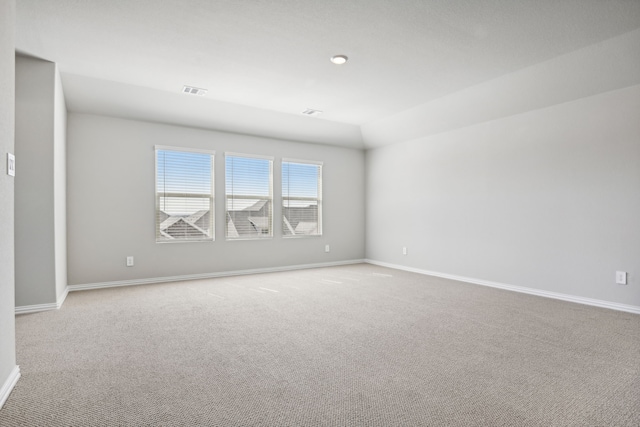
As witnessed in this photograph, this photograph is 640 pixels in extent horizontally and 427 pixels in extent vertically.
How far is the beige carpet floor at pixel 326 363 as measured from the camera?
1.71 m

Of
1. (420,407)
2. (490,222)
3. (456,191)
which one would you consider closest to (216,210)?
(456,191)

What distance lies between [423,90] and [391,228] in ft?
8.85

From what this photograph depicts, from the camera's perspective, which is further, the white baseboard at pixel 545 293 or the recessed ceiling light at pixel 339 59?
the white baseboard at pixel 545 293

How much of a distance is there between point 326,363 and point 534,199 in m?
3.51

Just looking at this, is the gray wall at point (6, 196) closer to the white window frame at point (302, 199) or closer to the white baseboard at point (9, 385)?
the white baseboard at point (9, 385)

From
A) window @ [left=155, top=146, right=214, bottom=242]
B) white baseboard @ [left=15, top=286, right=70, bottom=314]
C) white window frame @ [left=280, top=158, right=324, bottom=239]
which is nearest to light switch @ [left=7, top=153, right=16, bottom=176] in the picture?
white baseboard @ [left=15, top=286, right=70, bottom=314]

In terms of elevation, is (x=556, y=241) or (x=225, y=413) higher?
(x=556, y=241)

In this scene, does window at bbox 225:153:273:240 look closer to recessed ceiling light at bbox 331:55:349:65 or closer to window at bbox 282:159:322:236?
window at bbox 282:159:322:236

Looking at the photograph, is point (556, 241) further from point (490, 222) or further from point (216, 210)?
point (216, 210)

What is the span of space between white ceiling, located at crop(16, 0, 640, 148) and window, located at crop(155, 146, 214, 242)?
55 cm

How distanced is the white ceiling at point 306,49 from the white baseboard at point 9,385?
2506 millimetres

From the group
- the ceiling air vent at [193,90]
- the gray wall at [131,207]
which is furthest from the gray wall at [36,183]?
the ceiling air vent at [193,90]

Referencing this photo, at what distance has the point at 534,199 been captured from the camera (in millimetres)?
4309

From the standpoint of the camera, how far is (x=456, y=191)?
5246 millimetres
